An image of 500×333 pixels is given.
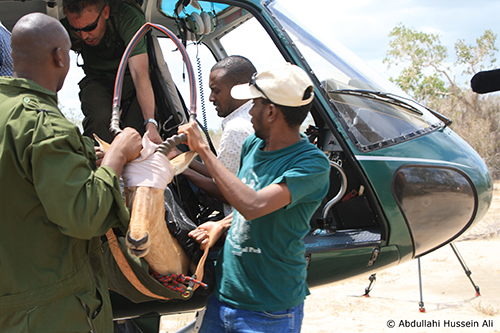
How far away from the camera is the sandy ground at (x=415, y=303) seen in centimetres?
437

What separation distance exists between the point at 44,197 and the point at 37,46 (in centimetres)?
52

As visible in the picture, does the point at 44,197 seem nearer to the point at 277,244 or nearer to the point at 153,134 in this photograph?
the point at 277,244

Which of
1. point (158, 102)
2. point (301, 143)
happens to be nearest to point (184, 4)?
point (158, 102)

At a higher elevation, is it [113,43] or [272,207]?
[113,43]

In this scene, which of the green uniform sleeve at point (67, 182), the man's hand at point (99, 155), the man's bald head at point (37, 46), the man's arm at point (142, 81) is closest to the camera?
the green uniform sleeve at point (67, 182)

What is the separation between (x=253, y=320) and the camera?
175 cm

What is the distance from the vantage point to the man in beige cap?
1692 mm

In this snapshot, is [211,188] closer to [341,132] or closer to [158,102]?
[341,132]

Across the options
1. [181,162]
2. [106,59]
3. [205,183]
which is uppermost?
[106,59]

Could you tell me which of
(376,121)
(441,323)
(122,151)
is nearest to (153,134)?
(122,151)

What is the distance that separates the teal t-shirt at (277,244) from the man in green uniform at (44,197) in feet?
1.80

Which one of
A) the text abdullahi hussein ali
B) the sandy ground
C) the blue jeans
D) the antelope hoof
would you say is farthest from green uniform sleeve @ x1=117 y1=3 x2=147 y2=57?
the text abdullahi hussein ali

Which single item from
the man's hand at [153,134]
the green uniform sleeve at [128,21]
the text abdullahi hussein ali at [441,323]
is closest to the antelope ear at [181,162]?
the man's hand at [153,134]

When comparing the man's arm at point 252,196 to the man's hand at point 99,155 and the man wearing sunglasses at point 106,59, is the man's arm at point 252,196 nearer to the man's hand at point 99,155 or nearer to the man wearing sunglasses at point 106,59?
the man's hand at point 99,155
